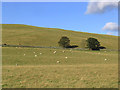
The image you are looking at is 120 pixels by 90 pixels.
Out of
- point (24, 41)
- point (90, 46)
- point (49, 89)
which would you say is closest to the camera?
point (49, 89)

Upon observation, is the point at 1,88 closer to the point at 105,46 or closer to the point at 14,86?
the point at 14,86

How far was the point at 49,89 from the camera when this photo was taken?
12.0 m

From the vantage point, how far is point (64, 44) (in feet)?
272

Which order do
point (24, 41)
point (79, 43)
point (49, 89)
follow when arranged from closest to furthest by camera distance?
point (49, 89) < point (24, 41) < point (79, 43)

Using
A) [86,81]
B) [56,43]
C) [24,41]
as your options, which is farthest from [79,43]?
[86,81]

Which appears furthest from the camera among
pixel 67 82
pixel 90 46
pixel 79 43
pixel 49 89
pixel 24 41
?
pixel 79 43

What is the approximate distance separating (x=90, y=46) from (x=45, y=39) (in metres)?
26.0

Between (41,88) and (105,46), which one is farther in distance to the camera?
(105,46)

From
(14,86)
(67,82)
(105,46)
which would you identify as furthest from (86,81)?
(105,46)

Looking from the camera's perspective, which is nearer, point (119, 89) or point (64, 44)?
point (119, 89)

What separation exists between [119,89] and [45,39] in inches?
3328

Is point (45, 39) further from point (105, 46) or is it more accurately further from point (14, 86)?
point (14, 86)

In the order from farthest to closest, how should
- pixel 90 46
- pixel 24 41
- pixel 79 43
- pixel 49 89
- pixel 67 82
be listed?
1. pixel 79 43
2. pixel 24 41
3. pixel 90 46
4. pixel 67 82
5. pixel 49 89

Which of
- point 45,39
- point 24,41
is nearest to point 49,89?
point 24,41
